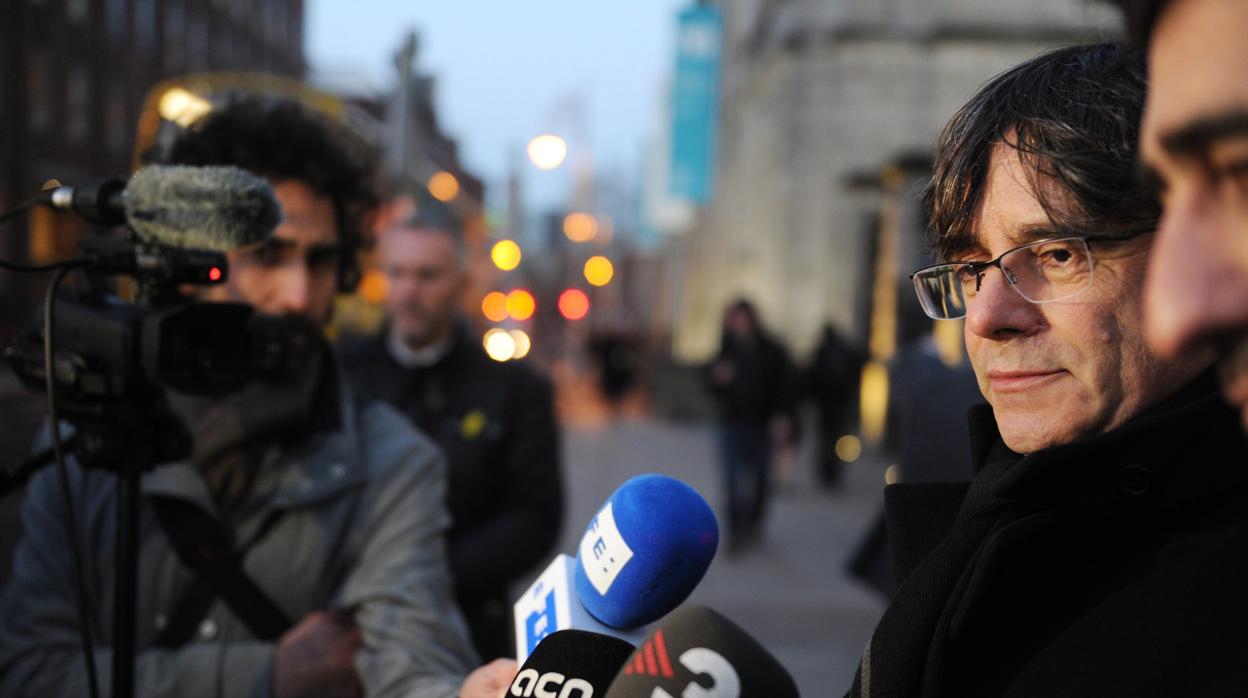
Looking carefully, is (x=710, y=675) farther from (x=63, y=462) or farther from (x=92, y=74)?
(x=92, y=74)

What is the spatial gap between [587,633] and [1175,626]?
0.65m

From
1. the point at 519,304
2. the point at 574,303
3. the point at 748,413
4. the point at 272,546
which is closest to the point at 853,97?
the point at 748,413

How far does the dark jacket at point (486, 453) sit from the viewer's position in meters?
3.45

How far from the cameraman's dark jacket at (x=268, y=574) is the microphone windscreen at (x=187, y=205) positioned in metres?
0.48

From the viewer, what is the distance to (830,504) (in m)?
11.3

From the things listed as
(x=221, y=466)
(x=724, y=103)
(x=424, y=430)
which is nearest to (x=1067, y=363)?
(x=221, y=466)

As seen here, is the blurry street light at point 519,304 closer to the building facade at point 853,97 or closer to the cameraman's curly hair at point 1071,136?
the building facade at point 853,97

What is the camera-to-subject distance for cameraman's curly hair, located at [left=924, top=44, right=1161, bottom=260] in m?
1.37

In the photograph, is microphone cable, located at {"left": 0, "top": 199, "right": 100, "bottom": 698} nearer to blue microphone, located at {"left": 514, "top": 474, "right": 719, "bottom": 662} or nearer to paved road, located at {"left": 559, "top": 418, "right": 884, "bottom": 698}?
blue microphone, located at {"left": 514, "top": 474, "right": 719, "bottom": 662}

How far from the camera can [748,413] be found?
9.38 meters

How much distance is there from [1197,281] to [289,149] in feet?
6.69

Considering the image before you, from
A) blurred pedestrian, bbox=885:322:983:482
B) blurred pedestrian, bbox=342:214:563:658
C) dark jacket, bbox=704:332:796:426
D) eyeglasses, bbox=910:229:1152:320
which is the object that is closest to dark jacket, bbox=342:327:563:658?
blurred pedestrian, bbox=342:214:563:658

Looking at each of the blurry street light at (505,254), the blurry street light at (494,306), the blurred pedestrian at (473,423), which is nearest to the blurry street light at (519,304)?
the blurry street light at (494,306)

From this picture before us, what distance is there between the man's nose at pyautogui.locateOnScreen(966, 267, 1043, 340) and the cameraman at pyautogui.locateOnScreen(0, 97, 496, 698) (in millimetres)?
1061
